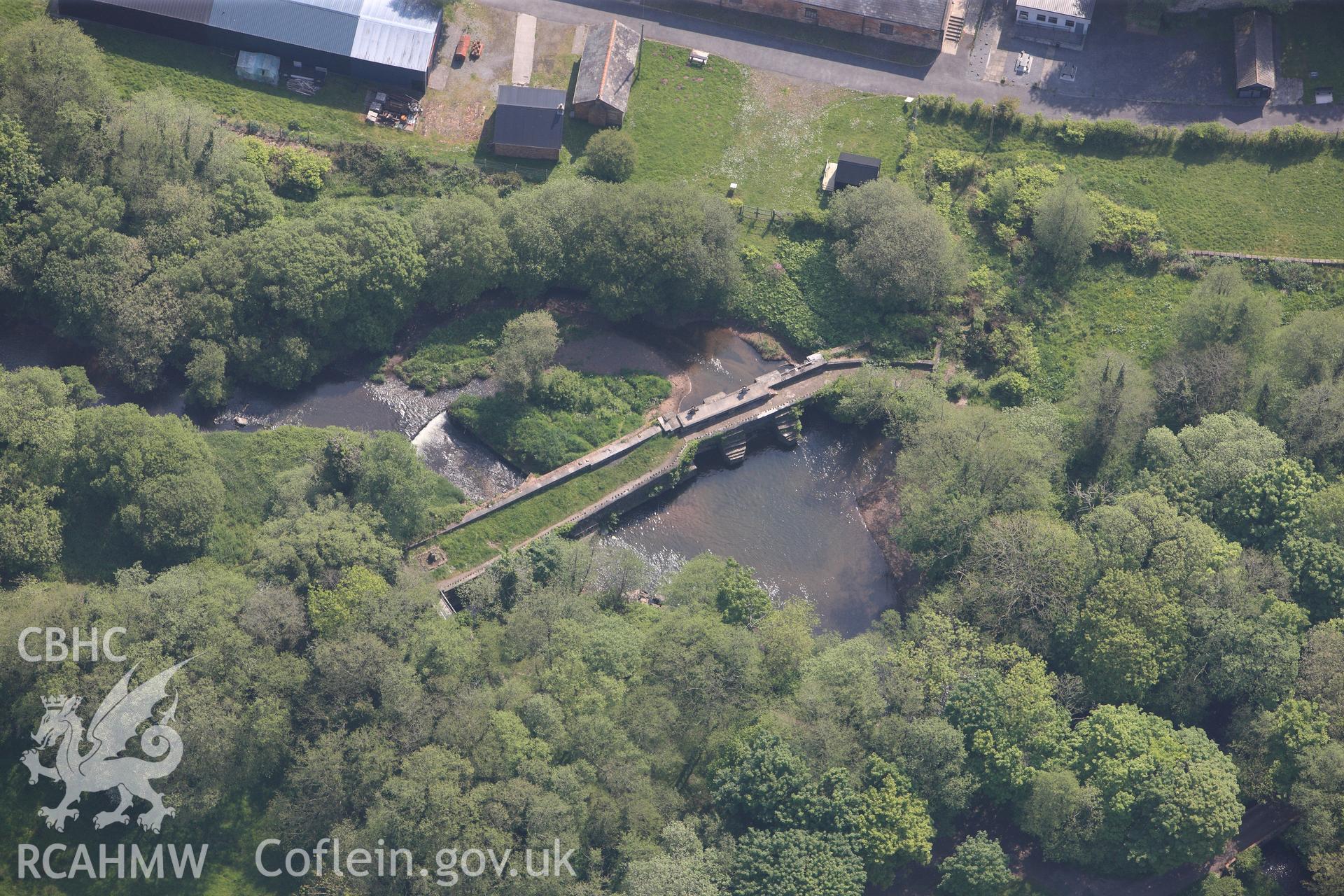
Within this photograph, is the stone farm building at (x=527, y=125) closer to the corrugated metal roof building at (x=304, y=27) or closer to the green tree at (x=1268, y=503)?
the corrugated metal roof building at (x=304, y=27)

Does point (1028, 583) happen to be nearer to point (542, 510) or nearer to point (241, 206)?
point (542, 510)

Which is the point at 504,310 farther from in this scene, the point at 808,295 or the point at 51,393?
the point at 51,393

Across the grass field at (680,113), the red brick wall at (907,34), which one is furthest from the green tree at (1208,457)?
the grass field at (680,113)

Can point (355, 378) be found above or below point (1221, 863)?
above

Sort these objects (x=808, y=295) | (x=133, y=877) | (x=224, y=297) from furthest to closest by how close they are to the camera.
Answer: (x=808, y=295) → (x=224, y=297) → (x=133, y=877)

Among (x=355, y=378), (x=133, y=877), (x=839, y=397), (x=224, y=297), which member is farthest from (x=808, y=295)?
(x=133, y=877)

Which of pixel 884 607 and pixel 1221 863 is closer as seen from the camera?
pixel 1221 863
